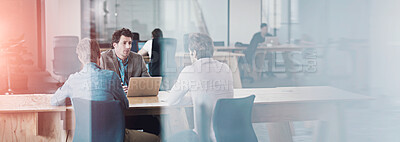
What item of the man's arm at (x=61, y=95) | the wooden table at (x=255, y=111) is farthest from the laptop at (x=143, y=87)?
the man's arm at (x=61, y=95)

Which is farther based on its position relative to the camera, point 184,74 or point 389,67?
point 389,67

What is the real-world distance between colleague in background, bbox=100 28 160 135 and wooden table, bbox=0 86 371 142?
1.05 ft

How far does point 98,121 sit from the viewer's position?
2059 mm

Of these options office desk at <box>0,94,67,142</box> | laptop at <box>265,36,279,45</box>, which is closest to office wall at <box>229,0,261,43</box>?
laptop at <box>265,36,279,45</box>

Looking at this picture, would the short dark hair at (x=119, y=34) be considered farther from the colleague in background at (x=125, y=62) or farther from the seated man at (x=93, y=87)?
the seated man at (x=93, y=87)

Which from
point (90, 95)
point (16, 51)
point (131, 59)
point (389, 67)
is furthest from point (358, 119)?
point (16, 51)

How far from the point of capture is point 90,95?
2.12m

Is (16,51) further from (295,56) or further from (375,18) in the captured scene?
(375,18)

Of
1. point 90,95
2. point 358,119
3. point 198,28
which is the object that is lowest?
point 358,119

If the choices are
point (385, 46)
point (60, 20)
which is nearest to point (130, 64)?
point (385, 46)

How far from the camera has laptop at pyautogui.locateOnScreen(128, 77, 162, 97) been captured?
2521 mm

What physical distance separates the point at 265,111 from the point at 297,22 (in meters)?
0.96

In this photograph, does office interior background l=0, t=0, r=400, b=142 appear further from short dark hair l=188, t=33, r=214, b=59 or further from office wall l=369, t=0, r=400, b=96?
short dark hair l=188, t=33, r=214, b=59

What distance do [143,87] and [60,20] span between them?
408 centimetres
